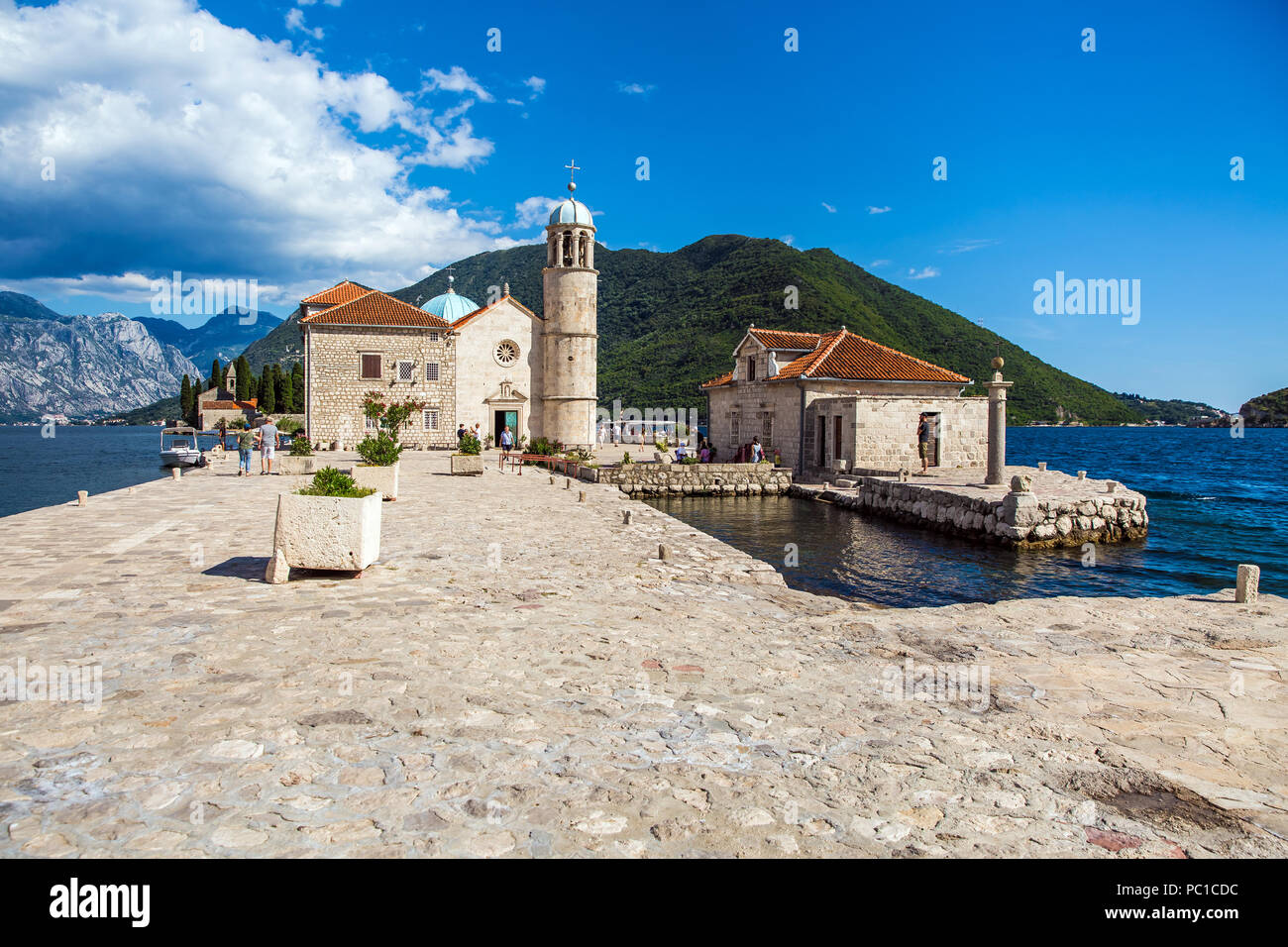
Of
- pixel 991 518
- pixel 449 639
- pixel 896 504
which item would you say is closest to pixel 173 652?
pixel 449 639

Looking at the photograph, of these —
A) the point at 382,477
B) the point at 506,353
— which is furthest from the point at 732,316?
the point at 382,477

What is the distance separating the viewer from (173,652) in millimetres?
5051

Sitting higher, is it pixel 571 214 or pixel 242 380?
pixel 571 214

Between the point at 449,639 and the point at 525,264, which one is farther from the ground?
the point at 525,264

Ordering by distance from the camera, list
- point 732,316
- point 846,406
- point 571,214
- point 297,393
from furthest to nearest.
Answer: point 732,316
point 297,393
point 571,214
point 846,406

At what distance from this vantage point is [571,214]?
3609 centimetres

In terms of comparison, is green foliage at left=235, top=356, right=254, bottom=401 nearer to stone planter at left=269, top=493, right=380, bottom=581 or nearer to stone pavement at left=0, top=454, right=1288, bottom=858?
stone pavement at left=0, top=454, right=1288, bottom=858

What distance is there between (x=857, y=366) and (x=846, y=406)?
10.5 ft

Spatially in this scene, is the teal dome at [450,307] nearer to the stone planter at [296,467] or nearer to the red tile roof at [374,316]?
the red tile roof at [374,316]

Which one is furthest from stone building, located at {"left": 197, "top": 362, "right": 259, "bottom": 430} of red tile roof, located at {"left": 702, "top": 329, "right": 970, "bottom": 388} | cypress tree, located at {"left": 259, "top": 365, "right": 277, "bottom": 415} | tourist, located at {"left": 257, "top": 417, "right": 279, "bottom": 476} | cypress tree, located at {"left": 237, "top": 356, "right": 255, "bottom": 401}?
red tile roof, located at {"left": 702, "top": 329, "right": 970, "bottom": 388}

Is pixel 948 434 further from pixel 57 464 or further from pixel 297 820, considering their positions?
pixel 57 464

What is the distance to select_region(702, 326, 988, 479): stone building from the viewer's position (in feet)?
82.3

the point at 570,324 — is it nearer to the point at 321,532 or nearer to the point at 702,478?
the point at 702,478

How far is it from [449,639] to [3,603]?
169 inches
